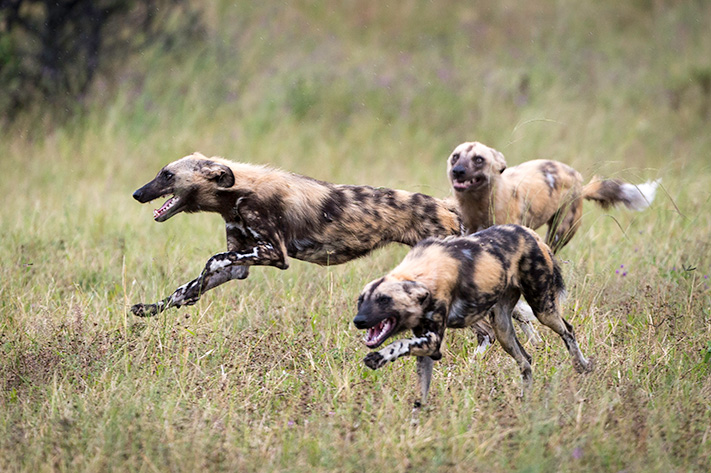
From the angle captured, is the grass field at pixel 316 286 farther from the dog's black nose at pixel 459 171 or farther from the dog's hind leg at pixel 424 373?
the dog's black nose at pixel 459 171

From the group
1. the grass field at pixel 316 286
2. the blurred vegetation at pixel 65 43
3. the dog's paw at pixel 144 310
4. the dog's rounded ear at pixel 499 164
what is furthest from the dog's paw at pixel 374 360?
the blurred vegetation at pixel 65 43

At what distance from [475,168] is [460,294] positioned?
1991 millimetres

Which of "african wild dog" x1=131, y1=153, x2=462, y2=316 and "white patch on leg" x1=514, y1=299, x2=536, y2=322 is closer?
"african wild dog" x1=131, y1=153, x2=462, y2=316

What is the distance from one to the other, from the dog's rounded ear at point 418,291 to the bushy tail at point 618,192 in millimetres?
3081

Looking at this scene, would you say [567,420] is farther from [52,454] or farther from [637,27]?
[637,27]

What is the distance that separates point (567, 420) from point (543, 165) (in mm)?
3215

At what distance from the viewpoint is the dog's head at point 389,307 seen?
3.68m

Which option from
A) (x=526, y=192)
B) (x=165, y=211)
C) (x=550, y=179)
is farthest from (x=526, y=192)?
(x=165, y=211)

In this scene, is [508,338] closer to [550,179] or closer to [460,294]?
[460,294]

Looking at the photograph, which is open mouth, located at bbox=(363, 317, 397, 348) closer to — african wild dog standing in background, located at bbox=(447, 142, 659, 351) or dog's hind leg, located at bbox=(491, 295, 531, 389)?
dog's hind leg, located at bbox=(491, 295, 531, 389)

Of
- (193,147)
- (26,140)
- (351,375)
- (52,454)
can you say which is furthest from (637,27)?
(52,454)

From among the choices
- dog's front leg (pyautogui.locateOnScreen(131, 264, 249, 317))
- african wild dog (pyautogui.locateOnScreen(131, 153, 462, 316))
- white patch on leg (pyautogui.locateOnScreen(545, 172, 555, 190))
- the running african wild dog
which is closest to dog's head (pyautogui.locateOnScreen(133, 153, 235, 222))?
african wild dog (pyautogui.locateOnScreen(131, 153, 462, 316))

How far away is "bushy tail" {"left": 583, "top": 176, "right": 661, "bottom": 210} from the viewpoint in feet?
21.2

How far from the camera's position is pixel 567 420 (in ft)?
11.9
